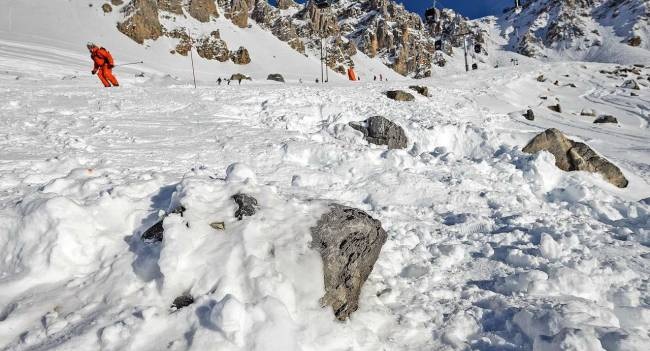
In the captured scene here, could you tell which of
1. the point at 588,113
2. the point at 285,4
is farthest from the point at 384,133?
the point at 285,4

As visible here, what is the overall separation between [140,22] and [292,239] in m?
46.3

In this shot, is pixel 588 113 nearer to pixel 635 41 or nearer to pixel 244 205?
pixel 244 205

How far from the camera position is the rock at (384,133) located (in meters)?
8.62

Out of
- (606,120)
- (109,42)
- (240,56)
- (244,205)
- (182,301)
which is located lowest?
(182,301)

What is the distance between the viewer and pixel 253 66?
47.8 meters

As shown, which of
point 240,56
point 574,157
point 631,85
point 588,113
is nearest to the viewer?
point 574,157

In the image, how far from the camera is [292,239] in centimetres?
340

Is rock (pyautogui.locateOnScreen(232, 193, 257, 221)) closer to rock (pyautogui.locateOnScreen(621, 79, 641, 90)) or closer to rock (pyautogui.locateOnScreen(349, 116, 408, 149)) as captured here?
rock (pyautogui.locateOnScreen(349, 116, 408, 149))

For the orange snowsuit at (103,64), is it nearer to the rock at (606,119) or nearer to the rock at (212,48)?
the rock at (606,119)

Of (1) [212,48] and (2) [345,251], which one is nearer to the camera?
(2) [345,251]

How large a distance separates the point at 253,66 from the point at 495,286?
47.4 meters

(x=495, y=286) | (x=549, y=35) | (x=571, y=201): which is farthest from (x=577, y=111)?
(x=549, y=35)

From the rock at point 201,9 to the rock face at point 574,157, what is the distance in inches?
2064

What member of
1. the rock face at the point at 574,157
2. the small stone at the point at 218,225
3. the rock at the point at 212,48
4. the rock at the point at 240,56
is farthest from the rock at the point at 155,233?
the rock at the point at 240,56
